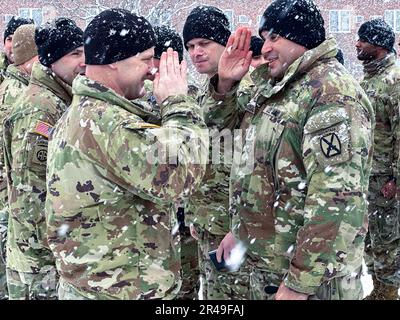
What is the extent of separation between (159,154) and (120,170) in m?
0.18

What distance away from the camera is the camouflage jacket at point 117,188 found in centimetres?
256

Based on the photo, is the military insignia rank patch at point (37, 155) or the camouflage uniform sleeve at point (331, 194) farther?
the military insignia rank patch at point (37, 155)

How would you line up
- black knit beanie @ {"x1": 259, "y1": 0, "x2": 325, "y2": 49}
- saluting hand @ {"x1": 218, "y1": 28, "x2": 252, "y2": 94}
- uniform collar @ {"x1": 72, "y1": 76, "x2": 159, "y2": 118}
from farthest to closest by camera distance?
saluting hand @ {"x1": 218, "y1": 28, "x2": 252, "y2": 94}, black knit beanie @ {"x1": 259, "y1": 0, "x2": 325, "y2": 49}, uniform collar @ {"x1": 72, "y1": 76, "x2": 159, "y2": 118}

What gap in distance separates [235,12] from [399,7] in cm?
905

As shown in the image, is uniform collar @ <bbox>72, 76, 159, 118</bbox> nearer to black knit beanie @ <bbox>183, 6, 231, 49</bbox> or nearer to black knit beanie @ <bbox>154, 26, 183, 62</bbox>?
black knit beanie @ <bbox>183, 6, 231, 49</bbox>

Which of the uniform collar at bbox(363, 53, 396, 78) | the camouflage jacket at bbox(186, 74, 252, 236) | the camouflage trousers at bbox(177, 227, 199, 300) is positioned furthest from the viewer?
the uniform collar at bbox(363, 53, 396, 78)

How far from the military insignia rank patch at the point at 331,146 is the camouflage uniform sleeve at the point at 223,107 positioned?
1.22 m

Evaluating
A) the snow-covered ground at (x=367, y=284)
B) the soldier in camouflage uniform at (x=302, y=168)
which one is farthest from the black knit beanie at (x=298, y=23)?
the snow-covered ground at (x=367, y=284)

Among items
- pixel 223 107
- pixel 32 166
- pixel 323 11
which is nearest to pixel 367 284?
pixel 223 107

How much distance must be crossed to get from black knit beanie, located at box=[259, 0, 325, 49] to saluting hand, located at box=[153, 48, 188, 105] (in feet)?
2.27

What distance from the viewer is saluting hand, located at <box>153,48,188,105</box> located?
2762mm

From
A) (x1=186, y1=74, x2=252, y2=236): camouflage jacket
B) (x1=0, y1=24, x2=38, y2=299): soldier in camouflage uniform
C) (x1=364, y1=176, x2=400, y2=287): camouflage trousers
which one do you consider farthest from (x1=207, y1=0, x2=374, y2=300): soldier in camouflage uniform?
(x1=364, y1=176, x2=400, y2=287): camouflage trousers

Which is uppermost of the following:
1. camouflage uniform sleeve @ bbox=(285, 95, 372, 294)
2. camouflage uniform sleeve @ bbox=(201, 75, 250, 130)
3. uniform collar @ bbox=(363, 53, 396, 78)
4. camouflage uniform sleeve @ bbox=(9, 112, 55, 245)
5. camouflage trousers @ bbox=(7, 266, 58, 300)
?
uniform collar @ bbox=(363, 53, 396, 78)

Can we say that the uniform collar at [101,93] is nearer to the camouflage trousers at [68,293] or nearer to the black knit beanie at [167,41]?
the camouflage trousers at [68,293]
